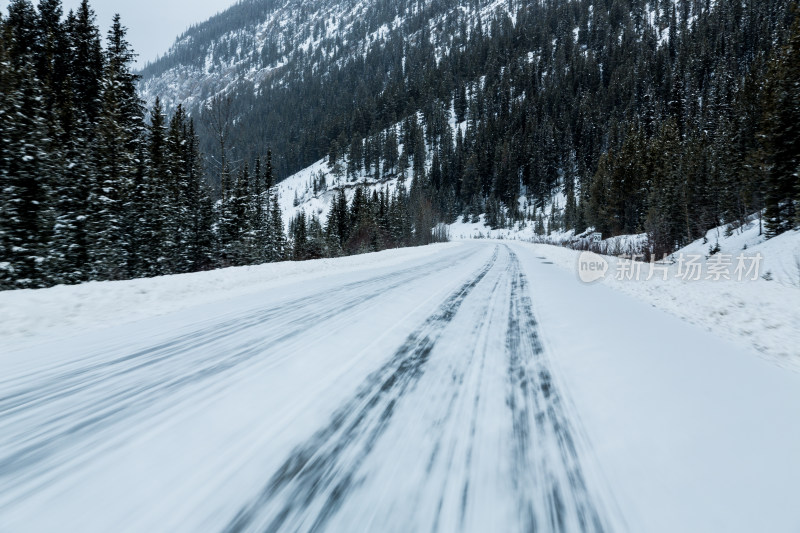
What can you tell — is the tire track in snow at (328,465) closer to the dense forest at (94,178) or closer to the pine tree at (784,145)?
the dense forest at (94,178)

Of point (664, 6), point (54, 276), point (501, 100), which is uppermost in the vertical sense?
point (664, 6)

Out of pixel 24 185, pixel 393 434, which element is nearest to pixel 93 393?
pixel 393 434

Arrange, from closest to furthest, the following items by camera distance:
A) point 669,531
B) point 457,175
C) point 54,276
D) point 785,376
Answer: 1. point 669,531
2. point 785,376
3. point 54,276
4. point 457,175

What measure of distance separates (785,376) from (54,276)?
20.7 m

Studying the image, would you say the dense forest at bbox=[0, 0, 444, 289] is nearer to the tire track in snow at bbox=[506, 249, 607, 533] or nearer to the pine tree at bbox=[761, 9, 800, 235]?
the tire track in snow at bbox=[506, 249, 607, 533]

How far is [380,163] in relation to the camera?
13350 cm

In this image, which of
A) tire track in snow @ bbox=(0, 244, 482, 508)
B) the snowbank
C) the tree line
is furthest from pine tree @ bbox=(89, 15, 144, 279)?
the snowbank

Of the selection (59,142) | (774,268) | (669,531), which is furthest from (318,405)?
(59,142)

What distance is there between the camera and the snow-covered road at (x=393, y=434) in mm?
1298

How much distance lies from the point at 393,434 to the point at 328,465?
1.35 feet

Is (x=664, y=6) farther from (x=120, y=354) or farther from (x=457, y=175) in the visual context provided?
(x=120, y=354)

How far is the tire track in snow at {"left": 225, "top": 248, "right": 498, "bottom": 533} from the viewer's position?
125 cm

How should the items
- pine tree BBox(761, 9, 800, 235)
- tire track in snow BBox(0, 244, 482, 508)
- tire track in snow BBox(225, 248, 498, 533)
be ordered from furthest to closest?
1. pine tree BBox(761, 9, 800, 235)
2. tire track in snow BBox(0, 244, 482, 508)
3. tire track in snow BBox(225, 248, 498, 533)

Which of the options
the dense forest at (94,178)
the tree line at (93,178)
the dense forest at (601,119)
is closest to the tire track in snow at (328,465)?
the tree line at (93,178)
